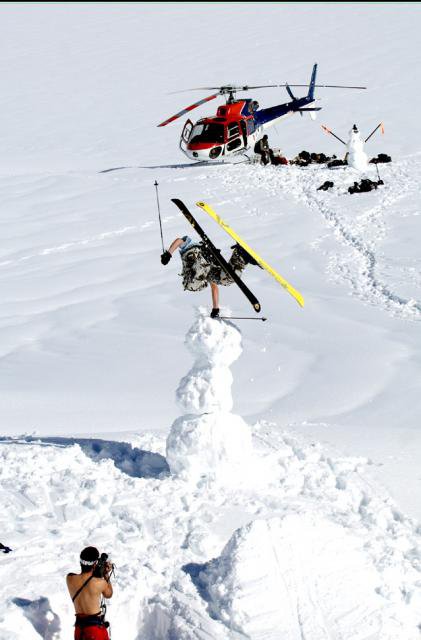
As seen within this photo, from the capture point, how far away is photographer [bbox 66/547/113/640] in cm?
577

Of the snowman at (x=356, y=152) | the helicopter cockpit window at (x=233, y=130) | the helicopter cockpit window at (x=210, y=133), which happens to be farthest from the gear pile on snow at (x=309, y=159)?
the helicopter cockpit window at (x=210, y=133)

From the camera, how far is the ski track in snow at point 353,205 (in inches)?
589

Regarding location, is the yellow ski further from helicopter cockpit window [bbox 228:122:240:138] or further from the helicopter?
helicopter cockpit window [bbox 228:122:240:138]

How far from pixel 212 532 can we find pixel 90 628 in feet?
6.44

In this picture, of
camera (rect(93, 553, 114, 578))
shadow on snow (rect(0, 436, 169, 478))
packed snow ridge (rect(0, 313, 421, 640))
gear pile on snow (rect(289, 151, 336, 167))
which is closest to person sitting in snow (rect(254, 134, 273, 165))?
gear pile on snow (rect(289, 151, 336, 167))

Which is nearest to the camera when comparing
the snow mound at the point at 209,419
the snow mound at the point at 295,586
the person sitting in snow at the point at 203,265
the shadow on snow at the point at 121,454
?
the snow mound at the point at 295,586

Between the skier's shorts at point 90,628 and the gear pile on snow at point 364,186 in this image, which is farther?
the gear pile on snow at point 364,186

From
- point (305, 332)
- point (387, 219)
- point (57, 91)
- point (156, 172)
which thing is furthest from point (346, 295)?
point (57, 91)

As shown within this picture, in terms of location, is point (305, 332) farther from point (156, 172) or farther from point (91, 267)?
point (156, 172)

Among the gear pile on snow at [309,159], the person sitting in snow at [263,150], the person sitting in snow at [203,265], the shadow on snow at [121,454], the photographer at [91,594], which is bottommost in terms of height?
the gear pile on snow at [309,159]

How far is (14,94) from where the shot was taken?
43.6m

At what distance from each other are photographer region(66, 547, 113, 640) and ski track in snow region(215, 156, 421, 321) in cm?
880

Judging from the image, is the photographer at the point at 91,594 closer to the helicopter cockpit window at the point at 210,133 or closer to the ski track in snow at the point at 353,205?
the ski track in snow at the point at 353,205

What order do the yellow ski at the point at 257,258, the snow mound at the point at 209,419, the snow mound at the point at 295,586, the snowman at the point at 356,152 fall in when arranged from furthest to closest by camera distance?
1. the snowman at the point at 356,152
2. the snow mound at the point at 209,419
3. the yellow ski at the point at 257,258
4. the snow mound at the point at 295,586
